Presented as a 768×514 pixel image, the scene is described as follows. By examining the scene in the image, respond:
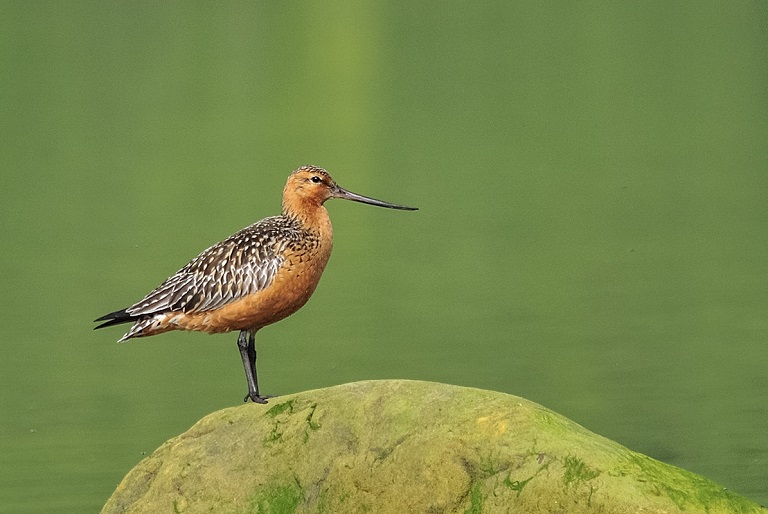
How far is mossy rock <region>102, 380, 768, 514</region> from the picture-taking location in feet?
28.9

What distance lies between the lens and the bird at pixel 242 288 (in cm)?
1141

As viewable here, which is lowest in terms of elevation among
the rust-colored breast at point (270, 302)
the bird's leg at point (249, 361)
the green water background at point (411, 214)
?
the green water background at point (411, 214)

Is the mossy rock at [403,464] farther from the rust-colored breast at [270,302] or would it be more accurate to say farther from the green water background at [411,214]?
the green water background at [411,214]

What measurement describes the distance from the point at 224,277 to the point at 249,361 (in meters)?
0.59

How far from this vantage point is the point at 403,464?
942 cm

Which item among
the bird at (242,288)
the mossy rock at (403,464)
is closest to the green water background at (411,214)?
the bird at (242,288)

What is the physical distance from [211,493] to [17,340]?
12.6 metres

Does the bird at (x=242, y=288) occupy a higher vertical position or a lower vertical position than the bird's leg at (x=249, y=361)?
higher

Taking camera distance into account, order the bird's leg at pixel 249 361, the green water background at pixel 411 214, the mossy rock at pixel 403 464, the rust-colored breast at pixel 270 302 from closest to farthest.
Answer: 1. the mossy rock at pixel 403 464
2. the bird's leg at pixel 249 361
3. the rust-colored breast at pixel 270 302
4. the green water background at pixel 411 214

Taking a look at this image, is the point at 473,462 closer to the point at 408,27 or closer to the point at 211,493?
the point at 211,493

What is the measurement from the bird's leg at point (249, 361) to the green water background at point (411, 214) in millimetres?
3344

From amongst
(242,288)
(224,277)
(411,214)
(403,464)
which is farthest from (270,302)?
(411,214)

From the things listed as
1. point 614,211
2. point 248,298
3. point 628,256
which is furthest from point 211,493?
point 614,211

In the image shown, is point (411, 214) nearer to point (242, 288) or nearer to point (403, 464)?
point (242, 288)
